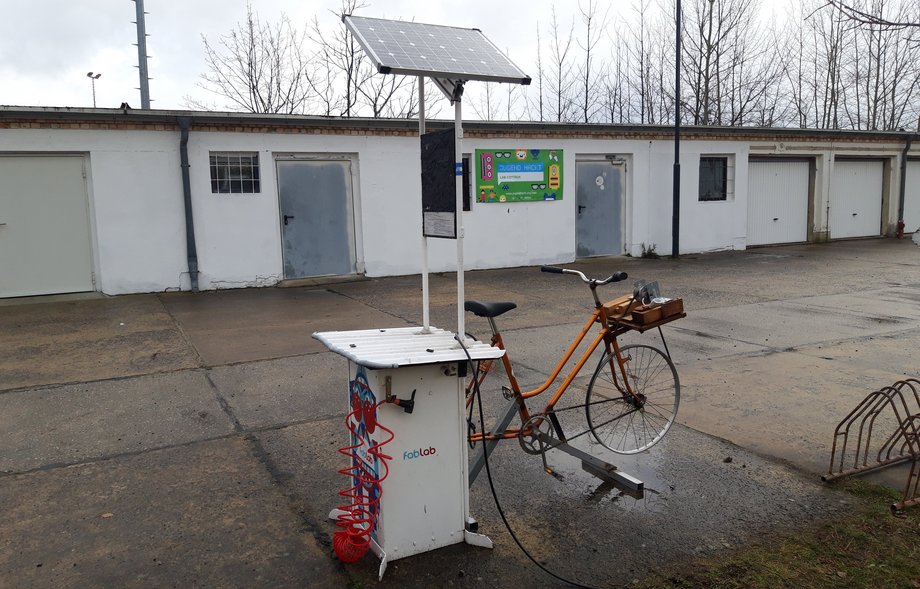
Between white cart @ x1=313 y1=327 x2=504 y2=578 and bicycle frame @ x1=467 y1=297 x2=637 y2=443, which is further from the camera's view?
bicycle frame @ x1=467 y1=297 x2=637 y2=443

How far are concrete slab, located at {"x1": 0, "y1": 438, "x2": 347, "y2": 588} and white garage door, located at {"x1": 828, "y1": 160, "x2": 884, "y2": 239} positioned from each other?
18920 mm

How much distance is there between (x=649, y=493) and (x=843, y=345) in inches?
177

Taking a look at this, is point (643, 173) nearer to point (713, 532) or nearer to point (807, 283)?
point (807, 283)

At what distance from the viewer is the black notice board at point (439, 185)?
10.8 feet

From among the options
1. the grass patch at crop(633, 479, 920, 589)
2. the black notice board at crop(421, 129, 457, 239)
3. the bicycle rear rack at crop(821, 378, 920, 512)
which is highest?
the black notice board at crop(421, 129, 457, 239)

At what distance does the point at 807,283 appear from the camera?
11883 millimetres

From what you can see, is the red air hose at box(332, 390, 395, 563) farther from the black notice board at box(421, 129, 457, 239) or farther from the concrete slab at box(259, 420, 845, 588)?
the black notice board at box(421, 129, 457, 239)

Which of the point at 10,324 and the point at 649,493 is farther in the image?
the point at 10,324

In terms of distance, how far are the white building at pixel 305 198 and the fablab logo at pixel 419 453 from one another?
22.8 ft

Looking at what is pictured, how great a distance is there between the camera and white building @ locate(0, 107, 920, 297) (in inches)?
421

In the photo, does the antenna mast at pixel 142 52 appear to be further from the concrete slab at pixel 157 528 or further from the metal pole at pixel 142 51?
the concrete slab at pixel 157 528

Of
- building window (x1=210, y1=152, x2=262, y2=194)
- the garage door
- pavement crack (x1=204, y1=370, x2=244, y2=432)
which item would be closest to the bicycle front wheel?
pavement crack (x1=204, y1=370, x2=244, y2=432)

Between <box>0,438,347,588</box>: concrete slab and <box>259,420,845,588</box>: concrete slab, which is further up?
<box>0,438,347,588</box>: concrete slab

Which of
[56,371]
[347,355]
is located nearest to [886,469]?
[347,355]
